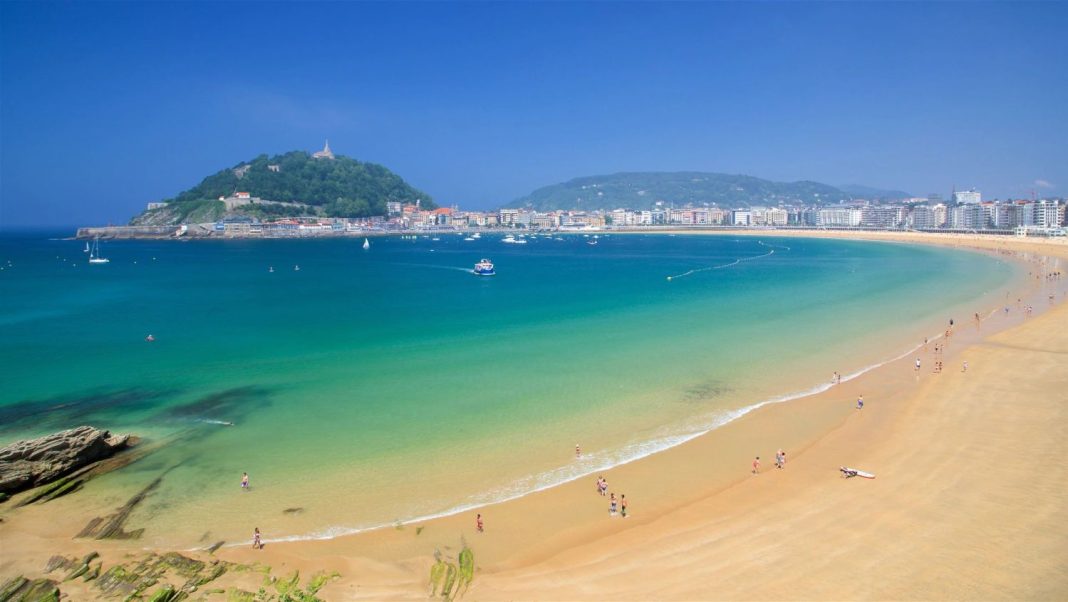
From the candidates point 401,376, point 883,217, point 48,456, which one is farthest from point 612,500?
point 883,217

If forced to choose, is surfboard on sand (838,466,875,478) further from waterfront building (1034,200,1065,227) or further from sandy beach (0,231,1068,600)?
waterfront building (1034,200,1065,227)

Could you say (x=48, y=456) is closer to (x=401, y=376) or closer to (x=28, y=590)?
(x=28, y=590)

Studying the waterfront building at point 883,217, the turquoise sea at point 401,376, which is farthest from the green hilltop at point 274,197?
the waterfront building at point 883,217

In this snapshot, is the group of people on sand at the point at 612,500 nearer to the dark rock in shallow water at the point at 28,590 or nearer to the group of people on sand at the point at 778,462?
the group of people on sand at the point at 778,462

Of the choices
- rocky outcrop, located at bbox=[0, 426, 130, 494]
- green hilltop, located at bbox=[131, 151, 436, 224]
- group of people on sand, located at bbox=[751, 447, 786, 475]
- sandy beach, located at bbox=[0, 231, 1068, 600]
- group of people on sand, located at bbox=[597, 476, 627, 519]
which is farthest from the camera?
green hilltop, located at bbox=[131, 151, 436, 224]

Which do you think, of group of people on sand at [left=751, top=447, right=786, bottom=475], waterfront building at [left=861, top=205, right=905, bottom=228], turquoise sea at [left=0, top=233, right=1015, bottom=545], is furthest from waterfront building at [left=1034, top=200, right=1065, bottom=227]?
group of people on sand at [left=751, top=447, right=786, bottom=475]

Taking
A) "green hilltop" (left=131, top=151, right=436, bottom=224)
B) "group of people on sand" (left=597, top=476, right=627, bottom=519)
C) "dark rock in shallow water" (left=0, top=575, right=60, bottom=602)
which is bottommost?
"group of people on sand" (left=597, top=476, right=627, bottom=519)

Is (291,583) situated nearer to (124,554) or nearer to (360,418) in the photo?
(124,554)
